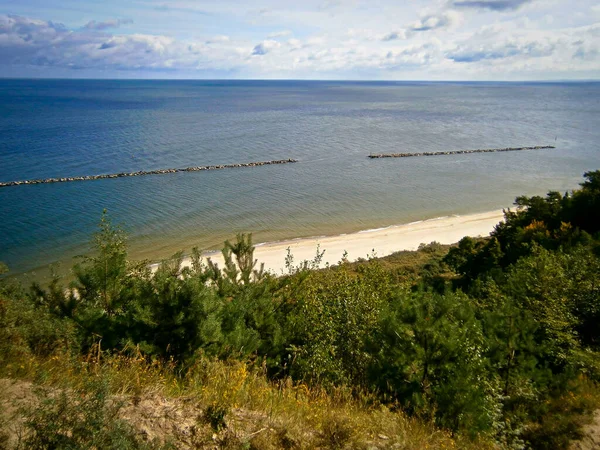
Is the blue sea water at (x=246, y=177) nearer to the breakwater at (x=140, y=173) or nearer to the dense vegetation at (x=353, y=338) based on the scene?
the breakwater at (x=140, y=173)

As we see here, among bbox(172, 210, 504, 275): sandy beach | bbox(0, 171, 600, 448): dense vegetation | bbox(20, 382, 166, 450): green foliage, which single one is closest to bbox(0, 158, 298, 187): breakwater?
bbox(172, 210, 504, 275): sandy beach

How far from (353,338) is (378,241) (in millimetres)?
28746

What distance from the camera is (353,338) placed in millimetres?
10648

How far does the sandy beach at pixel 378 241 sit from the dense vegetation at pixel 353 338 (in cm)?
1852

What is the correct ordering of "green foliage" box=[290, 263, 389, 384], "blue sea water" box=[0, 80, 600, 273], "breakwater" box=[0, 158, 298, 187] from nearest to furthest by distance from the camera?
"green foliage" box=[290, 263, 389, 384] → "blue sea water" box=[0, 80, 600, 273] → "breakwater" box=[0, 158, 298, 187]

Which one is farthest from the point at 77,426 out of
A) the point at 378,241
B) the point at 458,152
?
the point at 458,152

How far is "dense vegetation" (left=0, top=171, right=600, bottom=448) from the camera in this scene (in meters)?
7.85

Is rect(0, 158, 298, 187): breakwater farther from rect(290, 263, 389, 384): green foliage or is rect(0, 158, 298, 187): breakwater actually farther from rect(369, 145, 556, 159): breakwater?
rect(290, 263, 389, 384): green foliage

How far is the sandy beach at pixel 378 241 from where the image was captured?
34.2 metres

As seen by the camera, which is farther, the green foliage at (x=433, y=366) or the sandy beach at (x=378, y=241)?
the sandy beach at (x=378, y=241)

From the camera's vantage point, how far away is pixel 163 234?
37500 millimetres

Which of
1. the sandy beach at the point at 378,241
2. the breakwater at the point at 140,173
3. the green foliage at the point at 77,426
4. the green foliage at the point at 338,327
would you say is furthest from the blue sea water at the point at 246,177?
the green foliage at the point at 77,426

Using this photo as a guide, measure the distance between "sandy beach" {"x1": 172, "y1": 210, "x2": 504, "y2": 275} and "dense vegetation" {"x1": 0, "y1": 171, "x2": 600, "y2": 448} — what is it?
18.5 m

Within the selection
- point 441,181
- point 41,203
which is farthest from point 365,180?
point 41,203
